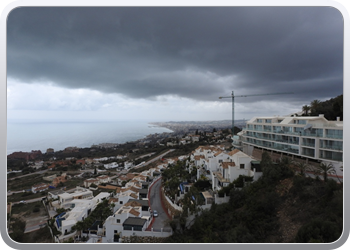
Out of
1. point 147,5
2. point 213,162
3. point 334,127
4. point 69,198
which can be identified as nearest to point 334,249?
point 334,127

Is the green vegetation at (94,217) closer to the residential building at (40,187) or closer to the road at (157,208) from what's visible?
the road at (157,208)

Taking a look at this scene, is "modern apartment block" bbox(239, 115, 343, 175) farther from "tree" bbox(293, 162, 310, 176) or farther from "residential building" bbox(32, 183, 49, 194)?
"residential building" bbox(32, 183, 49, 194)

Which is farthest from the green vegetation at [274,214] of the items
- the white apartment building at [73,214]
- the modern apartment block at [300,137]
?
the white apartment building at [73,214]

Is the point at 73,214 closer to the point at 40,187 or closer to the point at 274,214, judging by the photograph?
the point at 274,214

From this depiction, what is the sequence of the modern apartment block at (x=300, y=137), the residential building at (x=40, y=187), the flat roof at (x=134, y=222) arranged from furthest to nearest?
the residential building at (x=40, y=187) → the flat roof at (x=134, y=222) → the modern apartment block at (x=300, y=137)

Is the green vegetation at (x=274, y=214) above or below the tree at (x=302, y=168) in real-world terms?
below

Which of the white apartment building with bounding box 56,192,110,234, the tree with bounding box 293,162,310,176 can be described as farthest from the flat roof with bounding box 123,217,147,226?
the tree with bounding box 293,162,310,176
